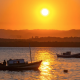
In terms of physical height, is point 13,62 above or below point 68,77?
above

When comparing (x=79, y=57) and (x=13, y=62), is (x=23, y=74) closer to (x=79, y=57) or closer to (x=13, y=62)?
(x=13, y=62)

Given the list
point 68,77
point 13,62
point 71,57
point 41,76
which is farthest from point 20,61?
point 71,57

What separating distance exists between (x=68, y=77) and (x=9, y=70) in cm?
1772

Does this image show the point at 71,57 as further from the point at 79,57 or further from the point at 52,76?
the point at 52,76

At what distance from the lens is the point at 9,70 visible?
6556 cm

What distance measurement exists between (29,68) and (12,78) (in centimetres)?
1163

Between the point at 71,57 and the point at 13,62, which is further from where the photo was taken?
the point at 71,57

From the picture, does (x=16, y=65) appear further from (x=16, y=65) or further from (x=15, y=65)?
(x=15, y=65)

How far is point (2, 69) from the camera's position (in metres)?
64.9

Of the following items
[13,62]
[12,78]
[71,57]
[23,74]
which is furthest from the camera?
[71,57]

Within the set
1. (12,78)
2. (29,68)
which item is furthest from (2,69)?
(12,78)

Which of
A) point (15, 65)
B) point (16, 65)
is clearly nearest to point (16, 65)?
point (16, 65)

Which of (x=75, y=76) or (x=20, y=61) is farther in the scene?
(x=20, y=61)

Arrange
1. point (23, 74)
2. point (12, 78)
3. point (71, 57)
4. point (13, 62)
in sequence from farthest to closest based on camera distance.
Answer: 1. point (71, 57)
2. point (13, 62)
3. point (23, 74)
4. point (12, 78)
